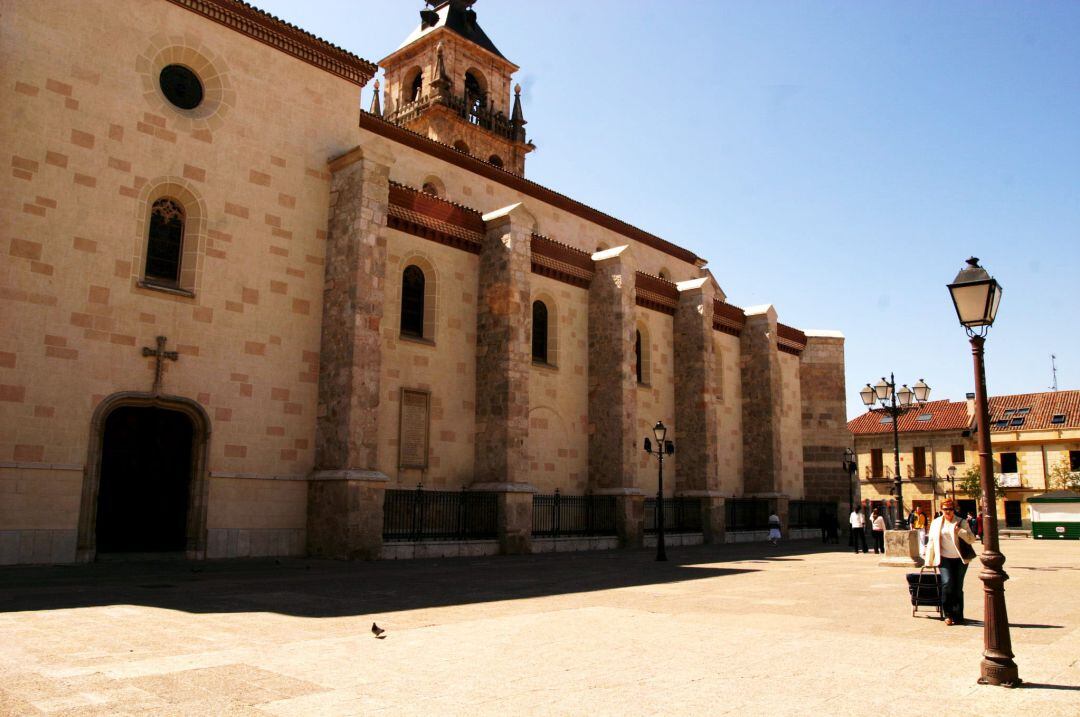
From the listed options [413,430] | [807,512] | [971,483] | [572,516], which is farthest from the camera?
[971,483]

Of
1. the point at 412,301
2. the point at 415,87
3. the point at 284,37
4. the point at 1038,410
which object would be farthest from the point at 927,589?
the point at 1038,410

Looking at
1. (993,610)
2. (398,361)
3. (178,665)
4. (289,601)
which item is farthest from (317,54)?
(993,610)

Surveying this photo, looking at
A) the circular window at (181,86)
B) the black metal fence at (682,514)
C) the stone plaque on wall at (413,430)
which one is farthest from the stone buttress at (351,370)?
the black metal fence at (682,514)

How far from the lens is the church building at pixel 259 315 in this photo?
1514 cm

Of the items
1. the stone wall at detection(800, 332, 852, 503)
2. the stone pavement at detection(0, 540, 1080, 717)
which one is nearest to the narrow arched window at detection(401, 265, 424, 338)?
the stone pavement at detection(0, 540, 1080, 717)

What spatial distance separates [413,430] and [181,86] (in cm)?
968

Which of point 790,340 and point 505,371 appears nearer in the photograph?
point 505,371

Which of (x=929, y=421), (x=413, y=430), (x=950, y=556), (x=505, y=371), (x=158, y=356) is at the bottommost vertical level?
(x=950, y=556)

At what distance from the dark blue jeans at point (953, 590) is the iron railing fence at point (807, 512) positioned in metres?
24.5

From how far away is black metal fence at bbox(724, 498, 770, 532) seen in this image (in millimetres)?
30656

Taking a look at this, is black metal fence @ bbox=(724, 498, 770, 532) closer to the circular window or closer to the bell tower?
the bell tower

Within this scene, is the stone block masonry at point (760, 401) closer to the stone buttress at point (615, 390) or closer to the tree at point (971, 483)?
the stone buttress at point (615, 390)

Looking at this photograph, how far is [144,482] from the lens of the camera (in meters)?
16.5

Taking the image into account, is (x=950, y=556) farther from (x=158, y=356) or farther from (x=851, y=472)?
(x=851, y=472)
